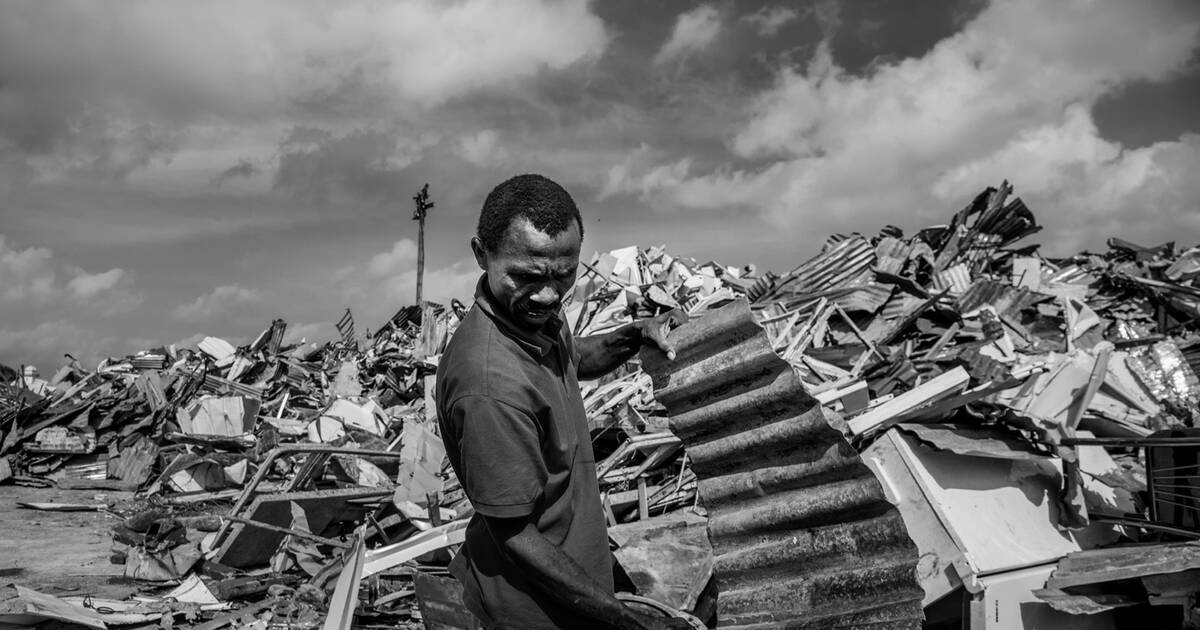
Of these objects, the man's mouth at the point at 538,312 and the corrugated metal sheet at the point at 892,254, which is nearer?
the man's mouth at the point at 538,312

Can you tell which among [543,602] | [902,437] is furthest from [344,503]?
[543,602]

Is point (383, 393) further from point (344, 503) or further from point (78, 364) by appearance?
point (78, 364)

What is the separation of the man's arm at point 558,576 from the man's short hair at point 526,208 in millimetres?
680

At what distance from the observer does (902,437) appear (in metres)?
4.21

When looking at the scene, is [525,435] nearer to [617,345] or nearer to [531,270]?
[531,270]

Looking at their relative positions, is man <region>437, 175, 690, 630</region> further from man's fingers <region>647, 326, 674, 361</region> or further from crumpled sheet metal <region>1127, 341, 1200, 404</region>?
crumpled sheet metal <region>1127, 341, 1200, 404</region>

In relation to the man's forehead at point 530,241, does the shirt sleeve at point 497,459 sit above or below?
below

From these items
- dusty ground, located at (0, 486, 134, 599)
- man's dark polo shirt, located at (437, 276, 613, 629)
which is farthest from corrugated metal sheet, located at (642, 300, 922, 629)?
dusty ground, located at (0, 486, 134, 599)

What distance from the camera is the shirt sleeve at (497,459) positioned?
1685 millimetres

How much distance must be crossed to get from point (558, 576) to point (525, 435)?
0.33 meters

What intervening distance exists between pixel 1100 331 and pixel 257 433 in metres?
10.8

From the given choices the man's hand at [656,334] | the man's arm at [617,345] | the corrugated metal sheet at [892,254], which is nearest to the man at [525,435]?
the man's arm at [617,345]

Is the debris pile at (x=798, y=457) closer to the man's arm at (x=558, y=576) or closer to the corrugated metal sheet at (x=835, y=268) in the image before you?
the corrugated metal sheet at (x=835, y=268)

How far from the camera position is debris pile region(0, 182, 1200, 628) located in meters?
2.62
